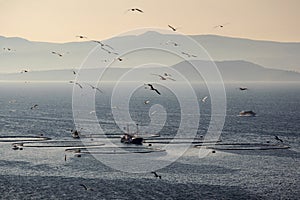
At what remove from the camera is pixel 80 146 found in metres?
179

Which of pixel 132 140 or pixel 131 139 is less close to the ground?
pixel 131 139

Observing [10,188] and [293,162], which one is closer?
[10,188]

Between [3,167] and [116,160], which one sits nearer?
[3,167]

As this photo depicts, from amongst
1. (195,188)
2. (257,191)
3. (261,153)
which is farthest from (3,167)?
(261,153)

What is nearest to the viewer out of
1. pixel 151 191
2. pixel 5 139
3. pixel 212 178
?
pixel 151 191

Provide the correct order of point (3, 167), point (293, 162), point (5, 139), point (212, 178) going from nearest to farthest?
1. point (212, 178)
2. point (3, 167)
3. point (293, 162)
4. point (5, 139)

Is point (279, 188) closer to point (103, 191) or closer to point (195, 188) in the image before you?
point (195, 188)

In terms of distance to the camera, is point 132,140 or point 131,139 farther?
point 131,139

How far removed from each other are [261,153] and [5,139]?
282ft

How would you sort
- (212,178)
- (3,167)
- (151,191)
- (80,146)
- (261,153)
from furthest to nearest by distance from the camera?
(80,146) < (261,153) < (3,167) < (212,178) < (151,191)

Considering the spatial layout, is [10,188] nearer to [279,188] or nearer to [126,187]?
[126,187]

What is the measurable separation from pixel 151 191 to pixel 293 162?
174 feet

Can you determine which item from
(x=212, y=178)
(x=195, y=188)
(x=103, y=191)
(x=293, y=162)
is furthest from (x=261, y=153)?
(x=103, y=191)

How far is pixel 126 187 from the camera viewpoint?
119 metres
